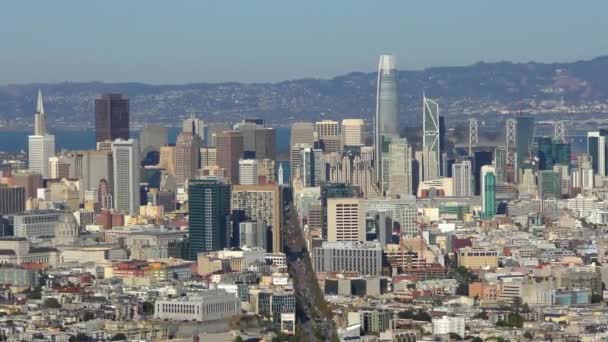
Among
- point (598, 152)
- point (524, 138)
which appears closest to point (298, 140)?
point (524, 138)

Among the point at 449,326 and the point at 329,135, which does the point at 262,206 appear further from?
the point at 329,135

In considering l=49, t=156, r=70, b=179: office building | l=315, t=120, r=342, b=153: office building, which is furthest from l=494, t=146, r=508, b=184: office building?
l=49, t=156, r=70, b=179: office building

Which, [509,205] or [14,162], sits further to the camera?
[14,162]

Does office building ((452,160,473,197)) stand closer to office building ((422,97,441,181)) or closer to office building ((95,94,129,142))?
office building ((422,97,441,181))

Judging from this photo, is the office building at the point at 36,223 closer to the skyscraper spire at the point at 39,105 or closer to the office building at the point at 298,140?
the office building at the point at 298,140

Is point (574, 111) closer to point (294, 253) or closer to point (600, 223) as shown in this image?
point (600, 223)

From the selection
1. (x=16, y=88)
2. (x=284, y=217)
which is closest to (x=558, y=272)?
(x=284, y=217)
